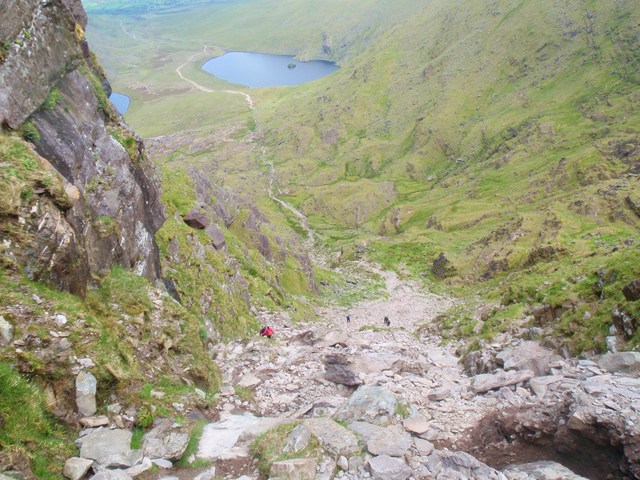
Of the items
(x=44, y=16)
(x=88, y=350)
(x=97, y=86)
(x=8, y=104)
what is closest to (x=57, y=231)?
(x=88, y=350)

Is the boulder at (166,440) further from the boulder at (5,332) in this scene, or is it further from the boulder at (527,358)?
the boulder at (527,358)

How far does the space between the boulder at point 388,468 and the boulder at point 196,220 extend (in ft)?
92.5

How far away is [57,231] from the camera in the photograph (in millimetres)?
14609

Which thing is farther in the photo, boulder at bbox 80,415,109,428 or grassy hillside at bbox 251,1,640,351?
grassy hillside at bbox 251,1,640,351

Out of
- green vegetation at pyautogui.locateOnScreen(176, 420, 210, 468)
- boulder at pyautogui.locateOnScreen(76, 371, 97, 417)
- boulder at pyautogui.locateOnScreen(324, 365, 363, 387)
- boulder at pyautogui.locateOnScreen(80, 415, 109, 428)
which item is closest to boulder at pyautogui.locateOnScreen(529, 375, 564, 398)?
boulder at pyautogui.locateOnScreen(324, 365, 363, 387)

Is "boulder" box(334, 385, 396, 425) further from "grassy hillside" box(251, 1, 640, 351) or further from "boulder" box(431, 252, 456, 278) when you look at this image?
"boulder" box(431, 252, 456, 278)

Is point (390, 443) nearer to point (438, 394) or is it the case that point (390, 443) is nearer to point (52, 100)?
point (438, 394)

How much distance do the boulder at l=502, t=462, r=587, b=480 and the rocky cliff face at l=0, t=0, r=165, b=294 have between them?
15.3 metres

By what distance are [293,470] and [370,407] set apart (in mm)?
4815

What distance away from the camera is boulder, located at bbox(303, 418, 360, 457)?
44.2 ft

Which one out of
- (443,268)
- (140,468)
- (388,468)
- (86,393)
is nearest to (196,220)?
(86,393)

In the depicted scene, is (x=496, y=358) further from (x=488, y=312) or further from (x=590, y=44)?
(x=590, y=44)

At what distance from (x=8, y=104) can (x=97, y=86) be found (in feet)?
24.3

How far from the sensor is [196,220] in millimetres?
37469
